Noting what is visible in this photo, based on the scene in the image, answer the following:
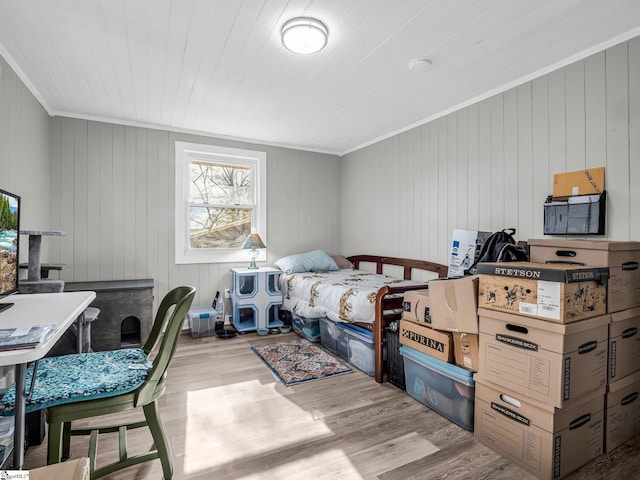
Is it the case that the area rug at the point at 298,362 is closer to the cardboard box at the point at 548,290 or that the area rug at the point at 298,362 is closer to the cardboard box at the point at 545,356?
the cardboard box at the point at 545,356

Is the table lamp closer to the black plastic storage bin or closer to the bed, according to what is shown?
the bed

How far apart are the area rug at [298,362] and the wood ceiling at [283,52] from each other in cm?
235

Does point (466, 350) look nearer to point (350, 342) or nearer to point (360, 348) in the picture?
point (360, 348)

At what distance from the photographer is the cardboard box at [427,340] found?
210cm

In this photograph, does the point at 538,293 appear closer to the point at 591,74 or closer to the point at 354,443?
the point at 354,443

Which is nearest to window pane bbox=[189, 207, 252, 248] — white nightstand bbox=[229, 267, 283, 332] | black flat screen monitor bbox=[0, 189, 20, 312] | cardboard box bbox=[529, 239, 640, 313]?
white nightstand bbox=[229, 267, 283, 332]

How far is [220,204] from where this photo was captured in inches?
171

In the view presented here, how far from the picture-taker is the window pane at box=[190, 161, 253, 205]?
13.9 ft

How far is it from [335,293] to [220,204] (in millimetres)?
2017

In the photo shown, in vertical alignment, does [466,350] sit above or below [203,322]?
above

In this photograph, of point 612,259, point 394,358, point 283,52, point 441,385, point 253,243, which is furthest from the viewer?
point 253,243

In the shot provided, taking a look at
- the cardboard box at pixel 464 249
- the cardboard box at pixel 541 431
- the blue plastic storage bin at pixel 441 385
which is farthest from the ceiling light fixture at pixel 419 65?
the cardboard box at pixel 541 431

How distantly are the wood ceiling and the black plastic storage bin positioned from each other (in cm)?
195

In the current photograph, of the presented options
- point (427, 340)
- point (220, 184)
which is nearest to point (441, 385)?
point (427, 340)
